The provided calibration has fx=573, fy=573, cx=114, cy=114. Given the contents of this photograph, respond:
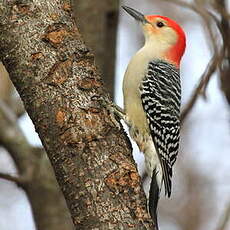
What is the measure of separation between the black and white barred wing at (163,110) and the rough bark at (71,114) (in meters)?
1.65

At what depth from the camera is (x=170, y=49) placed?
19.0ft

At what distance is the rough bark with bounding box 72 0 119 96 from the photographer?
18.5 ft

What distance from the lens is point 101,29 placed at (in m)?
5.73

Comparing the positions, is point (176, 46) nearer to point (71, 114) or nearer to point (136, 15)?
point (136, 15)

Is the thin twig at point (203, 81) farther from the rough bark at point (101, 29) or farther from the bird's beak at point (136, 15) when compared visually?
the bird's beak at point (136, 15)

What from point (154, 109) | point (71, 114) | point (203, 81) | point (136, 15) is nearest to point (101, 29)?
point (136, 15)

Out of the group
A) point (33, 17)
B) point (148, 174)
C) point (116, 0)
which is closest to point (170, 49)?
point (116, 0)

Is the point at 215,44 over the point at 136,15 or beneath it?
over

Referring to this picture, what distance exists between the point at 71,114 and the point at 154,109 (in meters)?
2.15

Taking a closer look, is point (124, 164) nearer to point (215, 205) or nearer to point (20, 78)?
point (20, 78)

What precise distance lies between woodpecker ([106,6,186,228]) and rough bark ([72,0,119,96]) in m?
0.42

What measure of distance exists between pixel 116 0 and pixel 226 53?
8.70ft

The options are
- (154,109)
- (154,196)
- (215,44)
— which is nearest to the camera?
(215,44)

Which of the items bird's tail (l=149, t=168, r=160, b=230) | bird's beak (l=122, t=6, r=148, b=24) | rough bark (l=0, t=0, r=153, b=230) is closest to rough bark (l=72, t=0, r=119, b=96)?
bird's beak (l=122, t=6, r=148, b=24)
